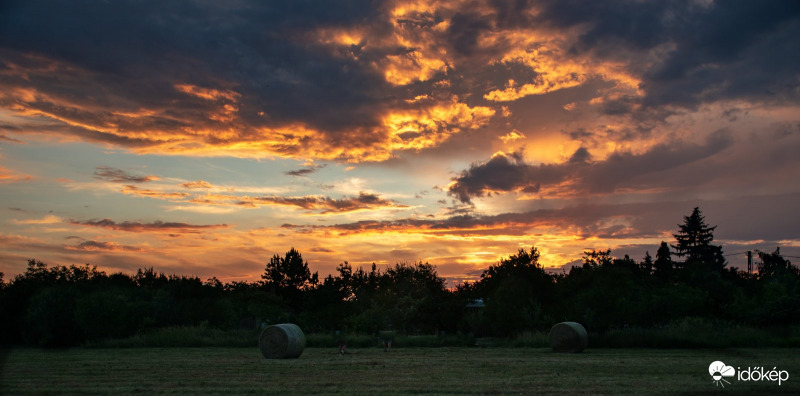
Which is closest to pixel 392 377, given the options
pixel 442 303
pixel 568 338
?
pixel 568 338

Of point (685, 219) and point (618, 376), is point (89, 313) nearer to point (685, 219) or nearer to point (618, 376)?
point (618, 376)

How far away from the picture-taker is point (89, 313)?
46125 mm

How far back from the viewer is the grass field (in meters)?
16.7

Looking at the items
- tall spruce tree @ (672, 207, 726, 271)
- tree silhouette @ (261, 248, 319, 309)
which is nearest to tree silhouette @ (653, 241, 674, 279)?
tall spruce tree @ (672, 207, 726, 271)

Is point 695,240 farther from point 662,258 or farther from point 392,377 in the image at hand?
point 392,377

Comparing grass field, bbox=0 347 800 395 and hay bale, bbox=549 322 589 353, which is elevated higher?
hay bale, bbox=549 322 589 353

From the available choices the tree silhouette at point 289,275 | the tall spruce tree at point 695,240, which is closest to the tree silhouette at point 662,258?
the tall spruce tree at point 695,240

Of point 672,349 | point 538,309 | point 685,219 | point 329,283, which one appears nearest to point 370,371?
point 672,349

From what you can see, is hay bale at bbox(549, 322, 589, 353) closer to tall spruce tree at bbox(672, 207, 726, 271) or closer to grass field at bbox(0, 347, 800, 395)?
grass field at bbox(0, 347, 800, 395)

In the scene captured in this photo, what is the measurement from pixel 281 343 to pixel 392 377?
1234 centimetres

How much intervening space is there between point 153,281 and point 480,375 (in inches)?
2375

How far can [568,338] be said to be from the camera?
34469 millimetres

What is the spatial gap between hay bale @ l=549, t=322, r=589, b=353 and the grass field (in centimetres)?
639

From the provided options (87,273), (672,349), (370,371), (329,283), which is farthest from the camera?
(329,283)
